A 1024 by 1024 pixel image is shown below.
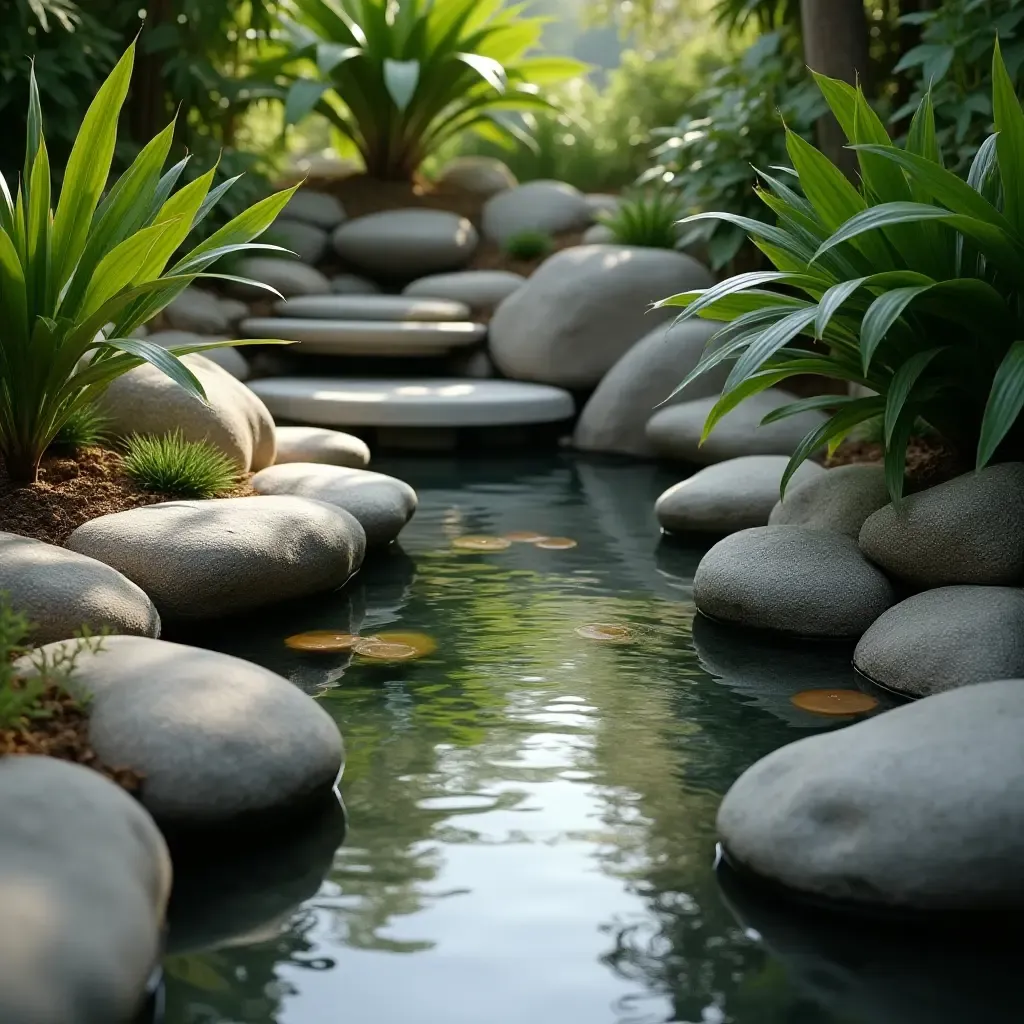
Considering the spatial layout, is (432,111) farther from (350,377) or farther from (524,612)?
(524,612)

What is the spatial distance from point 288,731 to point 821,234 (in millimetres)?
2343

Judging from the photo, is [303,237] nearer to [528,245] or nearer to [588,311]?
[528,245]

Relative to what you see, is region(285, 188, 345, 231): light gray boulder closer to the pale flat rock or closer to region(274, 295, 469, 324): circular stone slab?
region(274, 295, 469, 324): circular stone slab

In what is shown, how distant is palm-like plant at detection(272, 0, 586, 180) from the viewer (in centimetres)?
935

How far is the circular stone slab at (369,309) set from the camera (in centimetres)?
852

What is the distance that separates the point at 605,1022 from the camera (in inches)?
85.0

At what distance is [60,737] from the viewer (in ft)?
8.84

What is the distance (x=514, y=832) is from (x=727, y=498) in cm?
286

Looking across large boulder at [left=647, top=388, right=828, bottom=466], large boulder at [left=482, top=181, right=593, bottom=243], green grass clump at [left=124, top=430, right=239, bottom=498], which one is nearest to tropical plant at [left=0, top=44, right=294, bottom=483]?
green grass clump at [left=124, top=430, right=239, bottom=498]

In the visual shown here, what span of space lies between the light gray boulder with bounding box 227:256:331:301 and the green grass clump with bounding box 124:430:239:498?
161 inches

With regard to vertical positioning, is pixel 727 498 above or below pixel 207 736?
below

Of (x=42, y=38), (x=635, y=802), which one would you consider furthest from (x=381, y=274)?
(x=635, y=802)

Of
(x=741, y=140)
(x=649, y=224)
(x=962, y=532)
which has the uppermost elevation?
(x=741, y=140)

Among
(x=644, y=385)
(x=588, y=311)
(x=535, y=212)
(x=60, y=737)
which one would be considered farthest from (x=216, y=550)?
(x=535, y=212)
